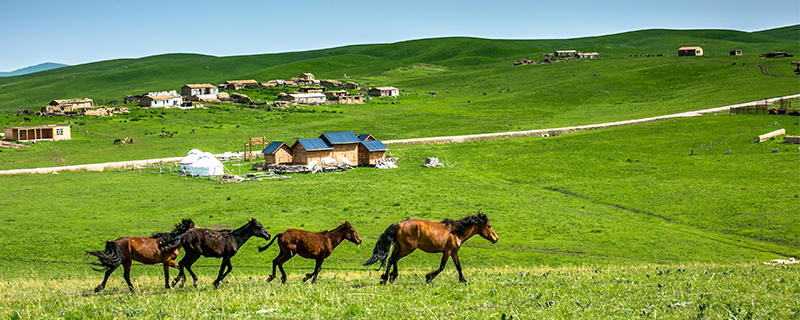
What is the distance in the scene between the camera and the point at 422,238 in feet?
56.0

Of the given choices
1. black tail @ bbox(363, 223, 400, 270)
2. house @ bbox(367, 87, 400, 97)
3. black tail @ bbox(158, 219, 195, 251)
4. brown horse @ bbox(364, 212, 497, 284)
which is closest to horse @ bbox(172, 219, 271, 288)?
black tail @ bbox(158, 219, 195, 251)

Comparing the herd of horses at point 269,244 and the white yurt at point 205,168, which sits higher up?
the herd of horses at point 269,244

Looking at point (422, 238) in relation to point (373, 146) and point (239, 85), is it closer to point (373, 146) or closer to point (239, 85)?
point (373, 146)

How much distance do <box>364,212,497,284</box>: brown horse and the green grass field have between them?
0.70 metres

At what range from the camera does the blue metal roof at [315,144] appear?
61.2 meters

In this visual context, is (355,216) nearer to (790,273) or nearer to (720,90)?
(790,273)

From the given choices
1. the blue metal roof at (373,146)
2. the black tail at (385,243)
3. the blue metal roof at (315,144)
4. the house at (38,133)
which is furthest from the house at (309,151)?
the black tail at (385,243)

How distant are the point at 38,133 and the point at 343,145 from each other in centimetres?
4213

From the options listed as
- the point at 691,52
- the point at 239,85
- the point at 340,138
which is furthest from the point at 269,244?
the point at 691,52

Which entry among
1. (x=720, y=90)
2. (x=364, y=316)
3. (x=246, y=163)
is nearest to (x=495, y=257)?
(x=364, y=316)

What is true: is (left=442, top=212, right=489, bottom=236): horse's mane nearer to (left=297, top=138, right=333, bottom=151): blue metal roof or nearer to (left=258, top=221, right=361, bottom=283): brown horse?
(left=258, top=221, right=361, bottom=283): brown horse

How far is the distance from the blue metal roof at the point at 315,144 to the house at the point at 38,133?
122 ft

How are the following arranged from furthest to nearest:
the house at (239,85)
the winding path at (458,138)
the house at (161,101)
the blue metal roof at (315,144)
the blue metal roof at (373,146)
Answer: the house at (239,85) → the house at (161,101) → the blue metal roof at (373,146) → the blue metal roof at (315,144) → the winding path at (458,138)

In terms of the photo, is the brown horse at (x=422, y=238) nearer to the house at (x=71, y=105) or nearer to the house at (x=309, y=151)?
the house at (x=309, y=151)
